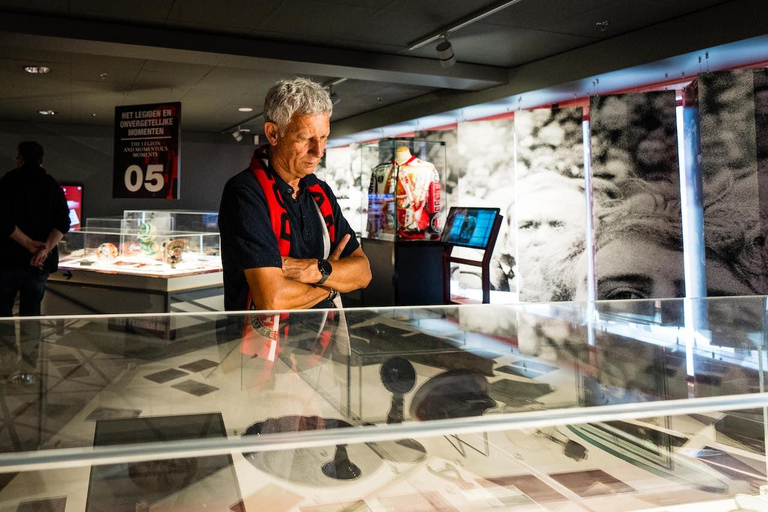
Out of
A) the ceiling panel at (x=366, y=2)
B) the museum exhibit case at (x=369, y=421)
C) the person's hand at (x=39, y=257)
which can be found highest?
the ceiling panel at (x=366, y=2)

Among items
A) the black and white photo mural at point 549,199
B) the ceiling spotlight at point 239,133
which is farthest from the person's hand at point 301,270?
the ceiling spotlight at point 239,133

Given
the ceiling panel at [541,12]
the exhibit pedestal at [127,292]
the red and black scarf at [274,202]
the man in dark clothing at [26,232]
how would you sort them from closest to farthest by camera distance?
1. the red and black scarf at [274,202]
2. the man in dark clothing at [26,232]
3. the exhibit pedestal at [127,292]
4. the ceiling panel at [541,12]

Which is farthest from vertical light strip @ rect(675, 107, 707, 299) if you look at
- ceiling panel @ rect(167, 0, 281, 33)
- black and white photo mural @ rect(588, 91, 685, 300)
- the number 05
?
the number 05

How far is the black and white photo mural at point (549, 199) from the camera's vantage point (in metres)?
7.33

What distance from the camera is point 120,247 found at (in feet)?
17.7

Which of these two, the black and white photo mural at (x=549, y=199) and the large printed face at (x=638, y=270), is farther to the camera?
the black and white photo mural at (x=549, y=199)

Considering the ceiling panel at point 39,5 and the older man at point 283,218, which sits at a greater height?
the ceiling panel at point 39,5

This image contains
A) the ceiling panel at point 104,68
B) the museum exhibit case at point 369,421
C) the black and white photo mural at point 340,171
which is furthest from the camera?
the black and white photo mural at point 340,171

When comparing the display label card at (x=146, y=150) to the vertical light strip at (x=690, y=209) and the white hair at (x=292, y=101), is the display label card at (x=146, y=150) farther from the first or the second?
the vertical light strip at (x=690, y=209)

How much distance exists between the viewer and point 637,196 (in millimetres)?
6309

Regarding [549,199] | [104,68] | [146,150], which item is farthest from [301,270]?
[104,68]

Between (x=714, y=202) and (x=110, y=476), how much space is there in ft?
19.2

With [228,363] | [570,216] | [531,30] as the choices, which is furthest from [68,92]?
[228,363]

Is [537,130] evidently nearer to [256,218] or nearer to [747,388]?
[256,218]
